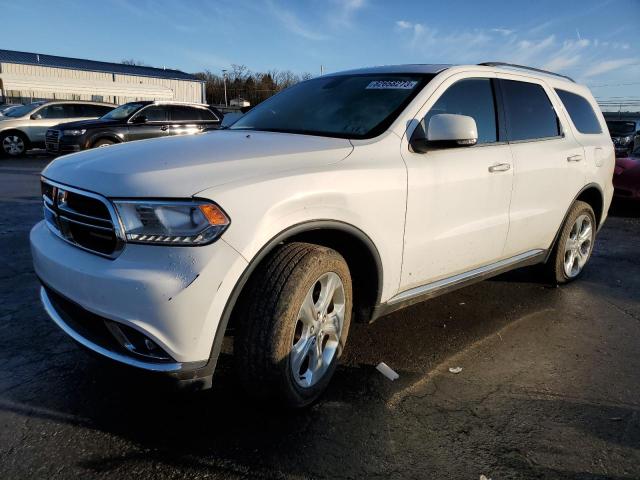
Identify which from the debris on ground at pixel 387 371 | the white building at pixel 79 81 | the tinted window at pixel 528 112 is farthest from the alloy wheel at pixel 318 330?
the white building at pixel 79 81

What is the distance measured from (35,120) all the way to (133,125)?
17.7 ft

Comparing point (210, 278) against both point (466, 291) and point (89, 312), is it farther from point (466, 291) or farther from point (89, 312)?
point (466, 291)

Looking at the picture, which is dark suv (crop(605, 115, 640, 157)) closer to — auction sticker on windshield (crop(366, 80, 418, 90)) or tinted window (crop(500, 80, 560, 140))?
tinted window (crop(500, 80, 560, 140))

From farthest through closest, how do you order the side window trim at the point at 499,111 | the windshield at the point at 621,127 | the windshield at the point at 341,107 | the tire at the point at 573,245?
the windshield at the point at 621,127
the tire at the point at 573,245
the side window trim at the point at 499,111
the windshield at the point at 341,107

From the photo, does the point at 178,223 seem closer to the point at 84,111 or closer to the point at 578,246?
the point at 578,246

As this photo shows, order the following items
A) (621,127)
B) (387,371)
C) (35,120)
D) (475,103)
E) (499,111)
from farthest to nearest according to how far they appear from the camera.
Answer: (621,127) < (35,120) < (499,111) < (475,103) < (387,371)

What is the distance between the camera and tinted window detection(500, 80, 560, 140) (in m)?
3.71

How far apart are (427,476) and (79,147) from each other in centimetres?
1184

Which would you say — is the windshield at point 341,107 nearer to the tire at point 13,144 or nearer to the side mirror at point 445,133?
the side mirror at point 445,133

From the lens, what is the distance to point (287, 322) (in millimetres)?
2238

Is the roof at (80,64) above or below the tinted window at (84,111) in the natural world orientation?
above

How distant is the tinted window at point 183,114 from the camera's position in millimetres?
12734

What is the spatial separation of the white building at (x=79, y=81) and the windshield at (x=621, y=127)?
3574 centimetres

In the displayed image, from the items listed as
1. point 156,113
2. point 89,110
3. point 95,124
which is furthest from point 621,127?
point 89,110
